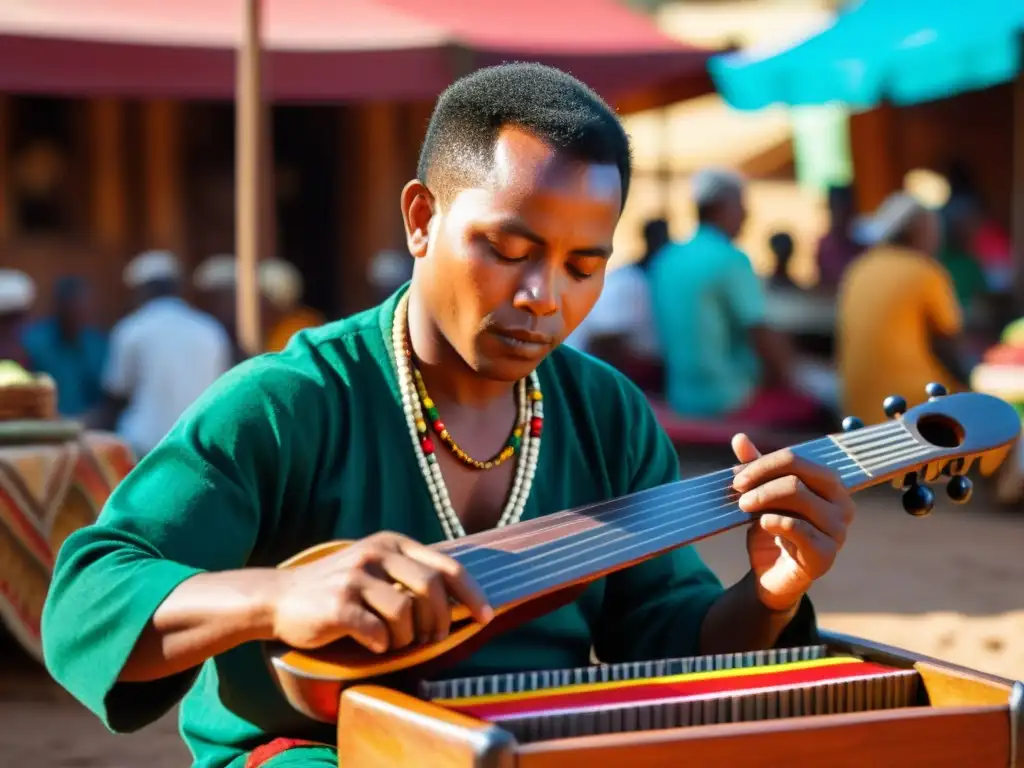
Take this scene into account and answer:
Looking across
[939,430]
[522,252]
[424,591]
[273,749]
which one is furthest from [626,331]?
[424,591]

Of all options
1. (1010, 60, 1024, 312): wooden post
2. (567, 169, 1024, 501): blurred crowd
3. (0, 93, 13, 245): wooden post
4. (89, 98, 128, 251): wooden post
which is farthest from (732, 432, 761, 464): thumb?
(89, 98, 128, 251): wooden post

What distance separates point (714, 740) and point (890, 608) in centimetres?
453

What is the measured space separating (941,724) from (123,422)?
6.02m

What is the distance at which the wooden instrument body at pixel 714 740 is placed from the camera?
5.25ft

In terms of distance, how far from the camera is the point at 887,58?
32.9ft

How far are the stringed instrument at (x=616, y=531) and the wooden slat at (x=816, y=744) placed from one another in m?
0.22

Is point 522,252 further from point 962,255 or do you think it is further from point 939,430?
point 962,255

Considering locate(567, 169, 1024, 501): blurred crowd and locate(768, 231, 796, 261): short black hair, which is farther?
locate(768, 231, 796, 261): short black hair

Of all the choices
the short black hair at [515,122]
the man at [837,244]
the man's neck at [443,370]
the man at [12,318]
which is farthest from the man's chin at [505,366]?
the man at [837,244]

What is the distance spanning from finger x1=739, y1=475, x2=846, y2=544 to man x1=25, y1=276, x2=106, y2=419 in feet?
22.8

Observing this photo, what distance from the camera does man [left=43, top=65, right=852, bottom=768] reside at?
72.8 inches

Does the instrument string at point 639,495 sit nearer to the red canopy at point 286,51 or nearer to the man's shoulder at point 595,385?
the man's shoulder at point 595,385

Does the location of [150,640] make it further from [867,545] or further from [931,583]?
[867,545]

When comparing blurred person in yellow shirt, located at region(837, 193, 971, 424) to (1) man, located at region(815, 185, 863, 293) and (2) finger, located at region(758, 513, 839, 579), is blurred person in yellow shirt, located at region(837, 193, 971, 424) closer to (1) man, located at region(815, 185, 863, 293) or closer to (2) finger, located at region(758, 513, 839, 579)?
(1) man, located at region(815, 185, 863, 293)
